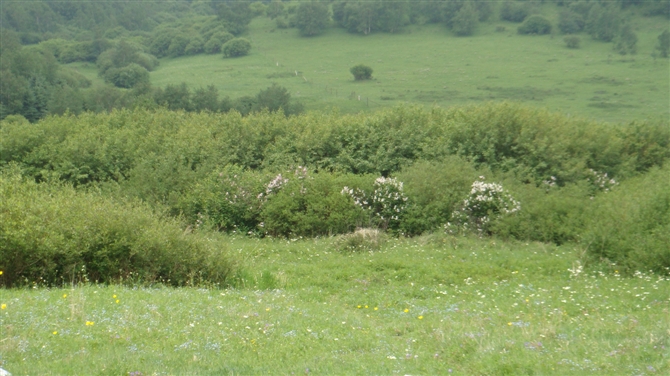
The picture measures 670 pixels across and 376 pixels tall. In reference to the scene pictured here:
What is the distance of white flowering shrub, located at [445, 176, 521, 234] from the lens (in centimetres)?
2158

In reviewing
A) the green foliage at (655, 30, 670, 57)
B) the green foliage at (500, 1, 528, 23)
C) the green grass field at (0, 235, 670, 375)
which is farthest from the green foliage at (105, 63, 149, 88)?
the green grass field at (0, 235, 670, 375)

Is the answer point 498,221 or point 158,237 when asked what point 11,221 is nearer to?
point 158,237

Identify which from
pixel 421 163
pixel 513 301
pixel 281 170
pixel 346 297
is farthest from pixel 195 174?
pixel 513 301

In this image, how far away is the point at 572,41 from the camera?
98.5 meters

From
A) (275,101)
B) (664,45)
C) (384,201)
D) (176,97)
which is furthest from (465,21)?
(384,201)

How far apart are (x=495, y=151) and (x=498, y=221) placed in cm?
710

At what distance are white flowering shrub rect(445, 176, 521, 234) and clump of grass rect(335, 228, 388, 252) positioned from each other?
334 centimetres

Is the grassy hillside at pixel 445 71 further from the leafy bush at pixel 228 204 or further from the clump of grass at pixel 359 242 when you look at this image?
the clump of grass at pixel 359 242

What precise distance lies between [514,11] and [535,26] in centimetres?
902

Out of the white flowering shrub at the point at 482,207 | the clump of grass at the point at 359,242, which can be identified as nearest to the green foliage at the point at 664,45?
the white flowering shrub at the point at 482,207

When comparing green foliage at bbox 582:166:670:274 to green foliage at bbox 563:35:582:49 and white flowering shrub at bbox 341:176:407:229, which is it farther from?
green foliage at bbox 563:35:582:49

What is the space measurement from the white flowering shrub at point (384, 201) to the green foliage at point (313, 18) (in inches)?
3916

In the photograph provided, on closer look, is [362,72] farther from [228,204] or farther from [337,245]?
[337,245]

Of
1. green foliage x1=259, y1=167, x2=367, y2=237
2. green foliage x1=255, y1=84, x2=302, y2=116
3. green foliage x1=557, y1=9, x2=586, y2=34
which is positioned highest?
green foliage x1=557, y1=9, x2=586, y2=34
